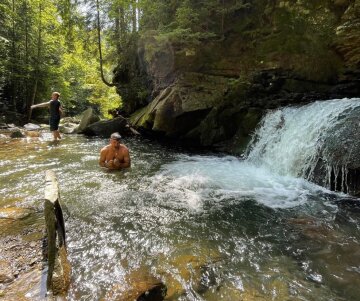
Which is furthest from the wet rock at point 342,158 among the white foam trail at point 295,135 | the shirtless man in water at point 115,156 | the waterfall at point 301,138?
the shirtless man in water at point 115,156

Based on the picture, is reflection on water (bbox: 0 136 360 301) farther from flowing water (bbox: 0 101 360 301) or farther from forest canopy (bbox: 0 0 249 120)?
forest canopy (bbox: 0 0 249 120)

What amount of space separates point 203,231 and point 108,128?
10908 mm

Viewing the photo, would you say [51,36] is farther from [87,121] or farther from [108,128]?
[108,128]

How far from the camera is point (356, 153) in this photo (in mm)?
6211

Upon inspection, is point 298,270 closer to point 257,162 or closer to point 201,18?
point 257,162

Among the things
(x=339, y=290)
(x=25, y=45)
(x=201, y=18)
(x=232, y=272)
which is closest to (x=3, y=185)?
(x=232, y=272)

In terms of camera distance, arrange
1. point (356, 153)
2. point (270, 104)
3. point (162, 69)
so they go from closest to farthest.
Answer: point (356, 153), point (270, 104), point (162, 69)

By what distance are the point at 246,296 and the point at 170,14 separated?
42.9 ft

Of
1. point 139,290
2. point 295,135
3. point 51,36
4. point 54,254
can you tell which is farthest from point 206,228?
point 51,36

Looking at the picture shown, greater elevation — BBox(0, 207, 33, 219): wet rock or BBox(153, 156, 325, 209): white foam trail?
BBox(0, 207, 33, 219): wet rock

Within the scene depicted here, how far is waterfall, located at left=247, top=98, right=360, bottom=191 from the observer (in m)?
7.02

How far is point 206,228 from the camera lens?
4719 mm

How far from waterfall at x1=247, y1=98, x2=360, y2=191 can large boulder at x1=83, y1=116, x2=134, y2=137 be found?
22.4ft

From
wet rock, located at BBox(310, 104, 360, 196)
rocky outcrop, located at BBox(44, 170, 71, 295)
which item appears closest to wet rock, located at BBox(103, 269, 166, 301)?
rocky outcrop, located at BBox(44, 170, 71, 295)
